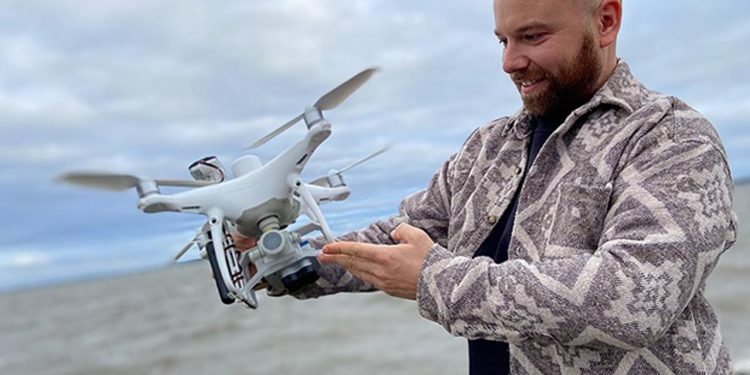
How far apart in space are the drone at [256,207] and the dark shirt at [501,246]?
45 centimetres

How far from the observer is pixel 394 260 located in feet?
5.93

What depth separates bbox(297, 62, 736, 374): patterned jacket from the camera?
62.1 inches

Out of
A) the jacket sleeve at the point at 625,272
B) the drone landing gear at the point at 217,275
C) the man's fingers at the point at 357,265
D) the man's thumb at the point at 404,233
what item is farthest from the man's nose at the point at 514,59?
the drone landing gear at the point at 217,275

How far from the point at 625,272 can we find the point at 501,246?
1.85 ft

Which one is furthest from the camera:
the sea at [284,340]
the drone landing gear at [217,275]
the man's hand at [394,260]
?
the sea at [284,340]

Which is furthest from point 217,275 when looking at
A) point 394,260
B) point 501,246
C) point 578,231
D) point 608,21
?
point 608,21

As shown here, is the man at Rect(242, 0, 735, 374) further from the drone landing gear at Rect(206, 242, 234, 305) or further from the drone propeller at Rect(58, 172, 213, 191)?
the drone propeller at Rect(58, 172, 213, 191)

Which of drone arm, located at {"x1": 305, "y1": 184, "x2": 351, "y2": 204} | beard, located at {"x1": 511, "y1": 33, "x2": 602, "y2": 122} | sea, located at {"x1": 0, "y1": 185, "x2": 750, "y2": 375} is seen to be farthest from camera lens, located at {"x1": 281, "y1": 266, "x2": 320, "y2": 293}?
sea, located at {"x1": 0, "y1": 185, "x2": 750, "y2": 375}

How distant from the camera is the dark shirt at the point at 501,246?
2100 millimetres

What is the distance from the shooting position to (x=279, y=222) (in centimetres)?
216

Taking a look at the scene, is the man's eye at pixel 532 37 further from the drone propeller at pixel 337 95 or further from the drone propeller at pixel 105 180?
the drone propeller at pixel 105 180

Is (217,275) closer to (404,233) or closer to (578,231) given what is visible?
(404,233)

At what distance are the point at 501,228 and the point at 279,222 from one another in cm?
A: 62

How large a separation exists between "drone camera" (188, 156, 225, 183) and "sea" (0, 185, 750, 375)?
7.93 m
